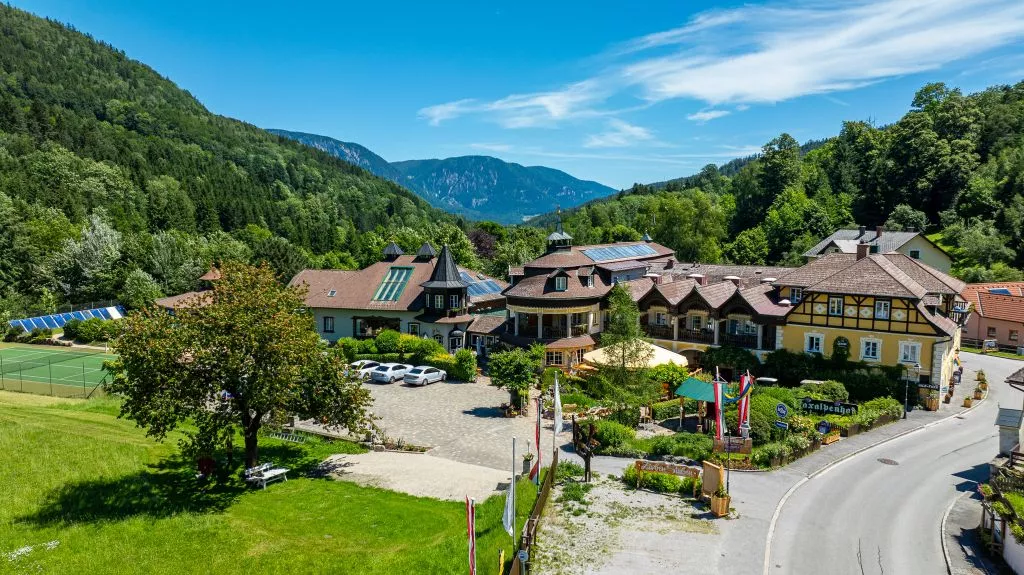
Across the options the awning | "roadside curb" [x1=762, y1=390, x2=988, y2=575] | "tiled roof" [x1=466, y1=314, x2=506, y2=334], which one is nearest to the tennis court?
"tiled roof" [x1=466, y1=314, x2=506, y2=334]

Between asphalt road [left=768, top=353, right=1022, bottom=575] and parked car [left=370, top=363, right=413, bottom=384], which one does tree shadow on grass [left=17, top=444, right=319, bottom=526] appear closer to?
parked car [left=370, top=363, right=413, bottom=384]

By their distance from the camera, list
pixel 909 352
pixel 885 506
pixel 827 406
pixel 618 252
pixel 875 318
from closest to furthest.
Answer: pixel 885 506 < pixel 827 406 < pixel 909 352 < pixel 875 318 < pixel 618 252

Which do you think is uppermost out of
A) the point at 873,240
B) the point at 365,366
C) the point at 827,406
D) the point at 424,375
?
the point at 873,240

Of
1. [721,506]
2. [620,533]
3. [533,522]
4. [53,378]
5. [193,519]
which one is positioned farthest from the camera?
[53,378]

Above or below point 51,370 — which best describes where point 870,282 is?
above

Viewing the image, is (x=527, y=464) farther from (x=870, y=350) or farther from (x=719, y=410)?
(x=870, y=350)

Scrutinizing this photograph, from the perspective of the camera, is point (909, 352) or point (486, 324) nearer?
point (909, 352)

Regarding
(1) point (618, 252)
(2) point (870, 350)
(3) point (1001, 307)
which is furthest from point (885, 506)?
(3) point (1001, 307)
